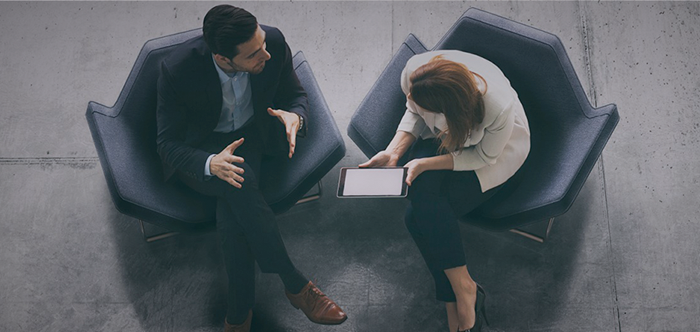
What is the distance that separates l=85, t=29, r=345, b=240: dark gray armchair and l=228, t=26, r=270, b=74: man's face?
0.51 m

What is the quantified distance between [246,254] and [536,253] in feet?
4.62

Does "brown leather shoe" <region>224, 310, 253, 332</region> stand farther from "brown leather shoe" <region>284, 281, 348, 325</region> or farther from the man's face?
the man's face

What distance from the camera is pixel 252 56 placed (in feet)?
8.67

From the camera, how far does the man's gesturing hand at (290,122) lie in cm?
287

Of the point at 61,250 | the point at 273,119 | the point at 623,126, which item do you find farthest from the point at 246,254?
the point at 623,126

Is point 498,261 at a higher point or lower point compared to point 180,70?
lower

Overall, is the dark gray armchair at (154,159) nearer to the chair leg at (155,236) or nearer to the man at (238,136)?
the man at (238,136)

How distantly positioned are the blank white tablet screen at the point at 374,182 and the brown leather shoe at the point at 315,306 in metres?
0.55

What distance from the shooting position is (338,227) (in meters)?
3.41

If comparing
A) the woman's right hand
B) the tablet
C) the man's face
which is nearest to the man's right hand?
the man's face

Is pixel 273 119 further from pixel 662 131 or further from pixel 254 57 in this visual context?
pixel 662 131

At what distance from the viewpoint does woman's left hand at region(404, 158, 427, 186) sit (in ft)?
9.12

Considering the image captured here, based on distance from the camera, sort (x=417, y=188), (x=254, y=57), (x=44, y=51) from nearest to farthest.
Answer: (x=254, y=57)
(x=417, y=188)
(x=44, y=51)

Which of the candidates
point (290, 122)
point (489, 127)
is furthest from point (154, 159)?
point (489, 127)
